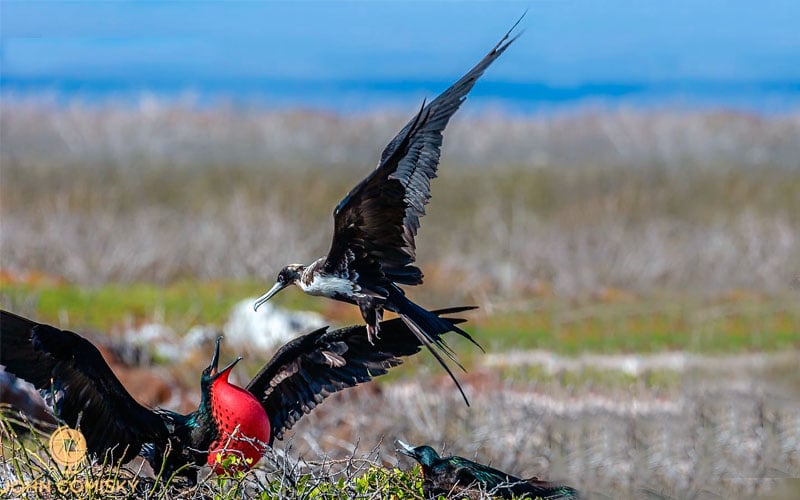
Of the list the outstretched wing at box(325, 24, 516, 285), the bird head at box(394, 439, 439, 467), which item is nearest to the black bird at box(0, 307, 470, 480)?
the outstretched wing at box(325, 24, 516, 285)

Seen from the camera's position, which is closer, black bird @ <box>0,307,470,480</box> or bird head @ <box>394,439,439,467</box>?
bird head @ <box>394,439,439,467</box>

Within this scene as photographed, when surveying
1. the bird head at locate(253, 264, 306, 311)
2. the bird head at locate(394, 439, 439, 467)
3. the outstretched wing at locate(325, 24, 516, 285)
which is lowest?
the bird head at locate(394, 439, 439, 467)

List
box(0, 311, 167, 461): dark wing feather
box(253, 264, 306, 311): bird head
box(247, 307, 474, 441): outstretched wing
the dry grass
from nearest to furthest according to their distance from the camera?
box(0, 311, 167, 461): dark wing feather < box(247, 307, 474, 441): outstretched wing < box(253, 264, 306, 311): bird head < the dry grass

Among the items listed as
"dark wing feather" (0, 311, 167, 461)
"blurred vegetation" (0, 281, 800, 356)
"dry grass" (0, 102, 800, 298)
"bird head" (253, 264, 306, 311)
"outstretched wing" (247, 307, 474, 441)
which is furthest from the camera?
"dry grass" (0, 102, 800, 298)

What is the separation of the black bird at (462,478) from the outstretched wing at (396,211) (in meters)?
0.61

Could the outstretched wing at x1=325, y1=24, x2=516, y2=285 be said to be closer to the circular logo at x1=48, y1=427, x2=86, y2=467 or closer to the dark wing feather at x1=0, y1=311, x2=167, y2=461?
the dark wing feather at x1=0, y1=311, x2=167, y2=461

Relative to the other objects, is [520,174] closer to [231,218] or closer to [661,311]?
[231,218]

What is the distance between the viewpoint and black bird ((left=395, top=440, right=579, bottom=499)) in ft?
12.7

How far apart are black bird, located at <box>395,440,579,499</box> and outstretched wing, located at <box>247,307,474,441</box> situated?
45 cm

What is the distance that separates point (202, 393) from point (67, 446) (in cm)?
45

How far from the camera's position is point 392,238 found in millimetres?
4188

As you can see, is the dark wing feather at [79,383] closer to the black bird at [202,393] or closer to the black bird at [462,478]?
the black bird at [202,393]

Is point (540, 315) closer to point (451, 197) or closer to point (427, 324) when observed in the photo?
point (451, 197)

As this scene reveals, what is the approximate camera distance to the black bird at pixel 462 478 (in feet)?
12.7
